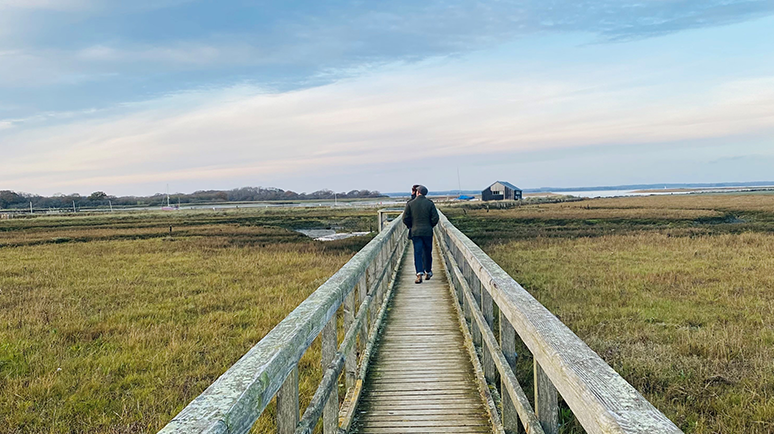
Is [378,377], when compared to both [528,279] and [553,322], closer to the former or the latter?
[553,322]

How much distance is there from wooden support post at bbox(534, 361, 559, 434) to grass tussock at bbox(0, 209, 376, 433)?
11.5 feet

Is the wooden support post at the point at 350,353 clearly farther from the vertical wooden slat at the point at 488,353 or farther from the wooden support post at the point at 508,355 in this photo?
the wooden support post at the point at 508,355

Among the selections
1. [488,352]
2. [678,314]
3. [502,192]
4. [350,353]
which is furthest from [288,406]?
[502,192]

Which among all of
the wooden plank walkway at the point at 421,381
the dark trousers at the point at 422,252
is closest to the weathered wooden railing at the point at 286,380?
the wooden plank walkway at the point at 421,381

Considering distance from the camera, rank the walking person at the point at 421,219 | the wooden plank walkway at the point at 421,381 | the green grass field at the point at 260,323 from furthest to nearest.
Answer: the walking person at the point at 421,219
the green grass field at the point at 260,323
the wooden plank walkway at the point at 421,381

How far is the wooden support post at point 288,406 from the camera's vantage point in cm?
198

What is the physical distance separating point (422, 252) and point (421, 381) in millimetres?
4376

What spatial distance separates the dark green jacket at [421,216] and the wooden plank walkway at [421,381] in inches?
64.1

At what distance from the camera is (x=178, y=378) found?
241 inches

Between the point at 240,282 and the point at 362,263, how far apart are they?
953 centimetres

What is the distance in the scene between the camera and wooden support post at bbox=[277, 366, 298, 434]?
1980mm

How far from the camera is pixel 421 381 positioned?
4191 millimetres

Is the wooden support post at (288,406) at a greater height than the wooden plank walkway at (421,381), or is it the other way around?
the wooden support post at (288,406)

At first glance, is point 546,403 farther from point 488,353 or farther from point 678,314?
point 678,314
